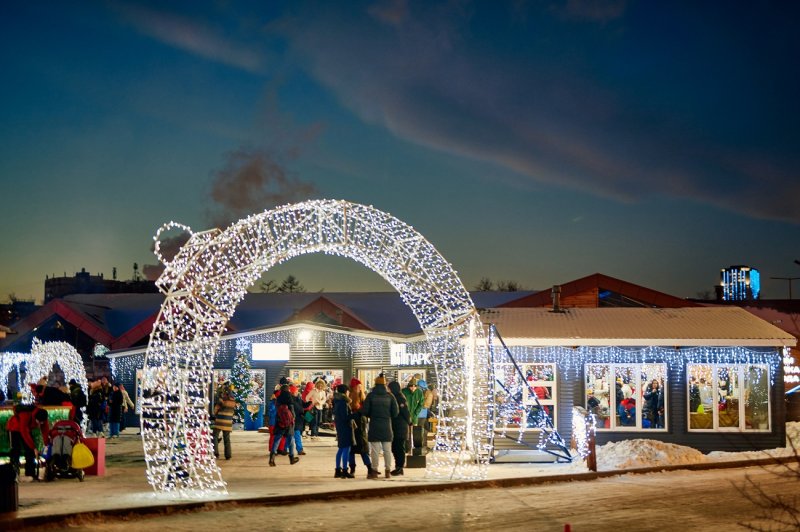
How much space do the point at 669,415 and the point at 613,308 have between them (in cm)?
410

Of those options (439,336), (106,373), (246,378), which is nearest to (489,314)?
(439,336)

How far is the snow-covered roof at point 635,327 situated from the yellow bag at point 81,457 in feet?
31.6

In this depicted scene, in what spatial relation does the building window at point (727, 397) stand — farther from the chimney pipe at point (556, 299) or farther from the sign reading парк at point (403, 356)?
the sign reading парк at point (403, 356)

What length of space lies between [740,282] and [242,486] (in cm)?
4683

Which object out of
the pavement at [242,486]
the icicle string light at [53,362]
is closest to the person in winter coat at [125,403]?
the icicle string light at [53,362]

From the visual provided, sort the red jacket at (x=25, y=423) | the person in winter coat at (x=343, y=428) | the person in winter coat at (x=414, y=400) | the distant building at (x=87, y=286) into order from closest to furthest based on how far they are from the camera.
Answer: the red jacket at (x=25, y=423)
the person in winter coat at (x=343, y=428)
the person in winter coat at (x=414, y=400)
the distant building at (x=87, y=286)

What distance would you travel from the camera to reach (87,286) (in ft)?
243

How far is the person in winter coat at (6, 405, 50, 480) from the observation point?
15977 mm

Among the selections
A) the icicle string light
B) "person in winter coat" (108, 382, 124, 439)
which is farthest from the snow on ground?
the icicle string light

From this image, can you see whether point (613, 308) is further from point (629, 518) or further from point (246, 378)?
point (629, 518)

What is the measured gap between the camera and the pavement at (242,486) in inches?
504

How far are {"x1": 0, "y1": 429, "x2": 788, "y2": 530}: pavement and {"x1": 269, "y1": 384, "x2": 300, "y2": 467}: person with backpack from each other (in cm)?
25

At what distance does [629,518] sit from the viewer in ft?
41.3

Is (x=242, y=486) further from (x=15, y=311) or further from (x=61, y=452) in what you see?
(x=15, y=311)
